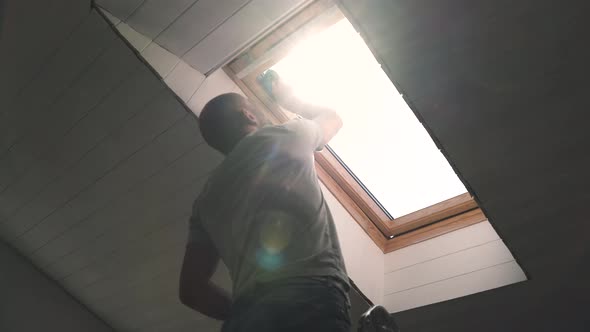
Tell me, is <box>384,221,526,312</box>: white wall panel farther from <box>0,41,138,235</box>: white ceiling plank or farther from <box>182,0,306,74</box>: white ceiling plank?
<box>0,41,138,235</box>: white ceiling plank

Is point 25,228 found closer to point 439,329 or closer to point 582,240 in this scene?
point 439,329

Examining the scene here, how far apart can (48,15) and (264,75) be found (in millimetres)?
759

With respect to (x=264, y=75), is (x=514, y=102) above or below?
below

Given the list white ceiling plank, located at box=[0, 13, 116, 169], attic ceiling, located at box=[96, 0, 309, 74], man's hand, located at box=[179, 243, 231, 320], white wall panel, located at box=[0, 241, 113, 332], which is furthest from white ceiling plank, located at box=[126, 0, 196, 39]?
white wall panel, located at box=[0, 241, 113, 332]

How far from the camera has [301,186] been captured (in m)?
1.01

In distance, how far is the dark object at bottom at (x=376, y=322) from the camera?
3.68 ft

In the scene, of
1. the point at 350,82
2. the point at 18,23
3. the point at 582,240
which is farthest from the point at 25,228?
the point at 582,240

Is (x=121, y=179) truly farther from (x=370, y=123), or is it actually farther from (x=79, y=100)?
(x=370, y=123)

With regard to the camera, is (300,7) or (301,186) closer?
(301,186)

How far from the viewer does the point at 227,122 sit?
127 centimetres

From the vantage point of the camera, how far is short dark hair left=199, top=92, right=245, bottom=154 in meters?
1.27

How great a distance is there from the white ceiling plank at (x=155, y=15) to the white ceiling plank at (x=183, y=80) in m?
0.14

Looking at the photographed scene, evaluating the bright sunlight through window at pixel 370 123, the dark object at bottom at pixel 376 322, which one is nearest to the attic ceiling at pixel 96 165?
the bright sunlight through window at pixel 370 123

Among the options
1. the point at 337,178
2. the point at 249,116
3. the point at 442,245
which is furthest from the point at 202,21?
the point at 442,245
